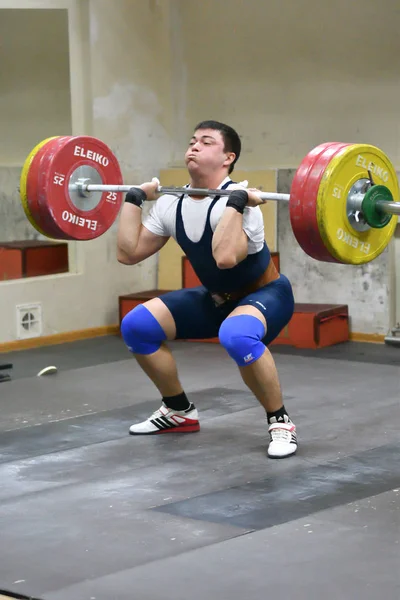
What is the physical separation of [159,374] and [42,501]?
952mm

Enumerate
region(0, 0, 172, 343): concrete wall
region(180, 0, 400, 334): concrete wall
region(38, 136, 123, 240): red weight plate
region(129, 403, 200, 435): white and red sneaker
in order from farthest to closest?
region(0, 0, 172, 343): concrete wall, region(180, 0, 400, 334): concrete wall, region(38, 136, 123, 240): red weight plate, region(129, 403, 200, 435): white and red sneaker

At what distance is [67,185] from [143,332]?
30.9 inches

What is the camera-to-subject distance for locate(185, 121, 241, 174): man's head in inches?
170

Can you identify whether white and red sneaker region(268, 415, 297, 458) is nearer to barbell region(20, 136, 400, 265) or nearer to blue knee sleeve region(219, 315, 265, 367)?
blue knee sleeve region(219, 315, 265, 367)

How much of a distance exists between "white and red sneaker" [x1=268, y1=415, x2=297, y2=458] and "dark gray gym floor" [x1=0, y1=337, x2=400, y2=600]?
0.05 metres

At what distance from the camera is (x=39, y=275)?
6.96 m

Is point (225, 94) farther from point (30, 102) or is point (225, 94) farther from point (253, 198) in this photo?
point (253, 198)

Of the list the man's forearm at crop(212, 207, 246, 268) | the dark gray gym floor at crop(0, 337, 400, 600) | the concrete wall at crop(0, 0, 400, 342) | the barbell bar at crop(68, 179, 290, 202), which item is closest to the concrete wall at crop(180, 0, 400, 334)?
the concrete wall at crop(0, 0, 400, 342)

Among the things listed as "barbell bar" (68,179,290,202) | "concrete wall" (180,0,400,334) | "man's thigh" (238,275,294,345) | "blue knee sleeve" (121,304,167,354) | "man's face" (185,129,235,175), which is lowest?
"blue knee sleeve" (121,304,167,354)

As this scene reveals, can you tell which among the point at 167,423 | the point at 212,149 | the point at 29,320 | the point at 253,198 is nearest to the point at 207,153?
the point at 212,149

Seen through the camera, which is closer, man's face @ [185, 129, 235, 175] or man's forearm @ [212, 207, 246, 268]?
man's forearm @ [212, 207, 246, 268]

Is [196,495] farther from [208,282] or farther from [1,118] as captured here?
[1,118]

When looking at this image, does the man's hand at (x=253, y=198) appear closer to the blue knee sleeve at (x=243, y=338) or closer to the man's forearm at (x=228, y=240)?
the man's forearm at (x=228, y=240)

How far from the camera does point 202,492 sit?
377 cm
